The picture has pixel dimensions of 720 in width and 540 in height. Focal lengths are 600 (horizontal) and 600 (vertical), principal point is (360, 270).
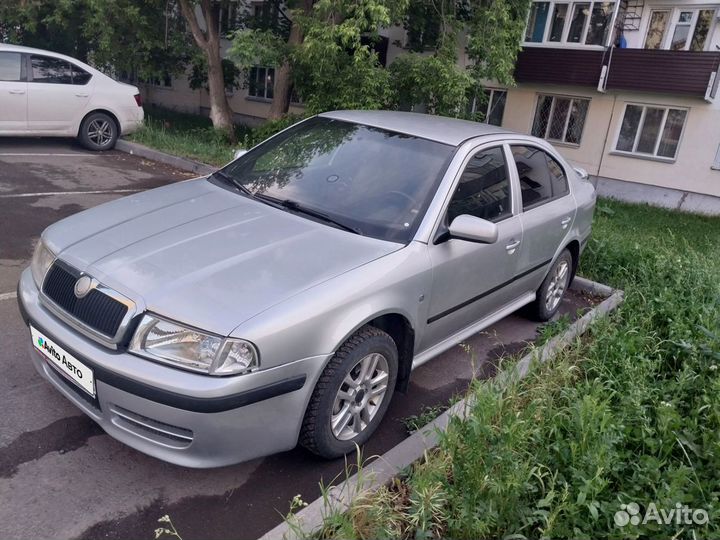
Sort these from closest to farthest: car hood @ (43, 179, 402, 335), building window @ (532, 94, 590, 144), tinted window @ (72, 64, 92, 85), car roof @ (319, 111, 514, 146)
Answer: car hood @ (43, 179, 402, 335)
car roof @ (319, 111, 514, 146)
tinted window @ (72, 64, 92, 85)
building window @ (532, 94, 590, 144)

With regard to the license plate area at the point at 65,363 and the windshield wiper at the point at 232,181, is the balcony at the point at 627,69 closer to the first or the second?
the windshield wiper at the point at 232,181

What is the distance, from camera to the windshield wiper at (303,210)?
3.36 m

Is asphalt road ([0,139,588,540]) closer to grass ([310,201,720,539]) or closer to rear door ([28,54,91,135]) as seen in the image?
grass ([310,201,720,539])

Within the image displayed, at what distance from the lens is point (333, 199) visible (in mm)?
3568

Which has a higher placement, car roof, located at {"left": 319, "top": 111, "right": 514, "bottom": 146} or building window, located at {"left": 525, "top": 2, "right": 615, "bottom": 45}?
building window, located at {"left": 525, "top": 2, "right": 615, "bottom": 45}

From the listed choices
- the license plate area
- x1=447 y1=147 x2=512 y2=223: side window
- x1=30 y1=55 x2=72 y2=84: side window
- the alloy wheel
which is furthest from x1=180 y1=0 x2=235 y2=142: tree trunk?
the alloy wheel

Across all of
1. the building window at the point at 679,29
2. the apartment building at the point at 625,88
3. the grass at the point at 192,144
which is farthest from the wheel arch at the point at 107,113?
the building window at the point at 679,29

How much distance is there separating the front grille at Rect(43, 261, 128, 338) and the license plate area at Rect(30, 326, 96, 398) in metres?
0.17

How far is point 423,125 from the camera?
13.7ft

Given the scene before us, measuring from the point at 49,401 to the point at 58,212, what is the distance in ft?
12.7

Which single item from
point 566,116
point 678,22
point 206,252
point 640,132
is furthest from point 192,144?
point 678,22

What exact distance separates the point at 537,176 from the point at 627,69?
1225cm

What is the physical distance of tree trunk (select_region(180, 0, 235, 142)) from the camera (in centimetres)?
1206

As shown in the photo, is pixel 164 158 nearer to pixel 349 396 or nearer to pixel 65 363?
pixel 65 363
